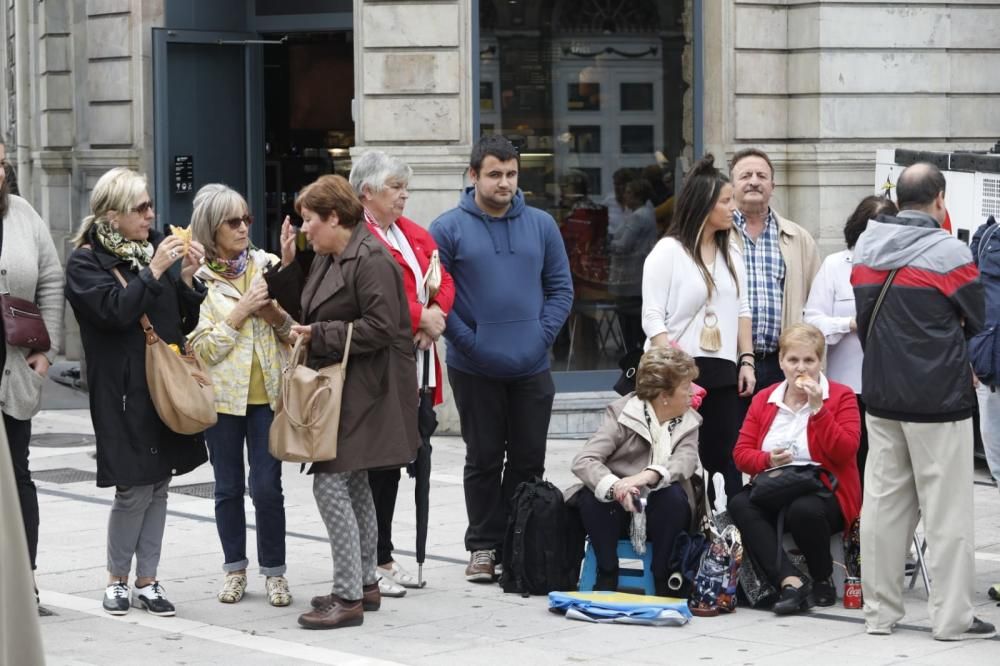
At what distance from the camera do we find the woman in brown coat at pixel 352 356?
23.9 feet

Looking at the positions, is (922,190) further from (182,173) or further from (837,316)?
(182,173)

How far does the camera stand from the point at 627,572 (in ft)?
26.1

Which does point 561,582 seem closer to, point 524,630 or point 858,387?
point 524,630

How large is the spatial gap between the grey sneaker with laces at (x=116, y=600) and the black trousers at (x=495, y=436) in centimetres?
166

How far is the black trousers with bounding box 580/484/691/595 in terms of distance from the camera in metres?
7.73

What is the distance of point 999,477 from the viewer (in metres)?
8.02

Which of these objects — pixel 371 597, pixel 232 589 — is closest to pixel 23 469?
pixel 232 589

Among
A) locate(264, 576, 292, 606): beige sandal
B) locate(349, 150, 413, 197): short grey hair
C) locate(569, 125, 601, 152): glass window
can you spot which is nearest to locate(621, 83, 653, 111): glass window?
locate(569, 125, 601, 152): glass window

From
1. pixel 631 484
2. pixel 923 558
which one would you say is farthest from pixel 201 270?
pixel 923 558

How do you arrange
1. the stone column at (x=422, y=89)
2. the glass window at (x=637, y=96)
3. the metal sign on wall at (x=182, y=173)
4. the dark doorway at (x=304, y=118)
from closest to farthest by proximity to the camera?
1. the stone column at (x=422, y=89)
2. the glass window at (x=637, y=96)
3. the metal sign on wall at (x=182, y=173)
4. the dark doorway at (x=304, y=118)

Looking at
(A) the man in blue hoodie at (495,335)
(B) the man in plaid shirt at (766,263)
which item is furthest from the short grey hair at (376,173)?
(B) the man in plaid shirt at (766,263)

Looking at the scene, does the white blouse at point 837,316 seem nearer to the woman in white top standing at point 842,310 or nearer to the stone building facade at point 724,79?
the woman in white top standing at point 842,310

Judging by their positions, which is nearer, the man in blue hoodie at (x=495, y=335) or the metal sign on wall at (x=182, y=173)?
the man in blue hoodie at (x=495, y=335)

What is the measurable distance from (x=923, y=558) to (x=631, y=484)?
1434mm
